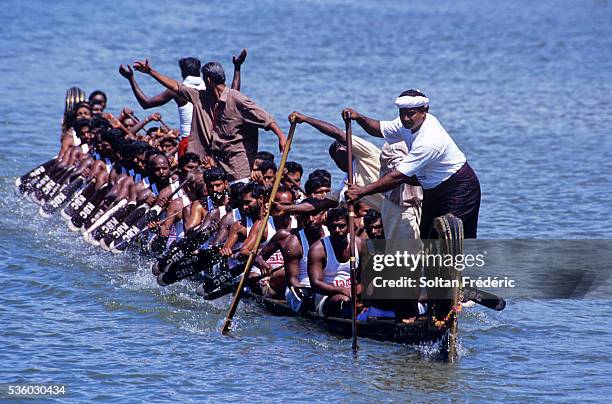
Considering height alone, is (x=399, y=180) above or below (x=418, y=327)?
above

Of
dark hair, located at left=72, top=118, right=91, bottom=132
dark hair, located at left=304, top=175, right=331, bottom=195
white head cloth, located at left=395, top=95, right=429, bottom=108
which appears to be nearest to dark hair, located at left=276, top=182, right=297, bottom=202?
dark hair, located at left=304, top=175, right=331, bottom=195

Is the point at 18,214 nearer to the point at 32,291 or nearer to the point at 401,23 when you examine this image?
the point at 32,291

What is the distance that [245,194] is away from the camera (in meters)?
14.0

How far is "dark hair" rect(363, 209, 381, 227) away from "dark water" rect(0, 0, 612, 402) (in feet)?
3.88

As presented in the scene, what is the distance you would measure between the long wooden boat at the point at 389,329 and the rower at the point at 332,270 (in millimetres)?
141

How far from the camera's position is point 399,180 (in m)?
11.8

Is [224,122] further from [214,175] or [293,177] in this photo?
[293,177]

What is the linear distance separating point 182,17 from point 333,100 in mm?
18792

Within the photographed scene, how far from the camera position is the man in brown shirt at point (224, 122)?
1581 cm

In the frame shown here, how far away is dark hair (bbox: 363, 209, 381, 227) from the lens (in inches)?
502

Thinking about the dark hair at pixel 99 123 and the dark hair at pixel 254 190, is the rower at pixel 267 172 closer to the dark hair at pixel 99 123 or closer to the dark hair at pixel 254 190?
the dark hair at pixel 254 190

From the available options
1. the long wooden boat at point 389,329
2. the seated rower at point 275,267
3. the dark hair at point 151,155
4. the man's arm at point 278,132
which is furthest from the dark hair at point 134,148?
the long wooden boat at point 389,329

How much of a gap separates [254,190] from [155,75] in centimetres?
308

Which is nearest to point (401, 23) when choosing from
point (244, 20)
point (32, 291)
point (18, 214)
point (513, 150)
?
point (244, 20)
